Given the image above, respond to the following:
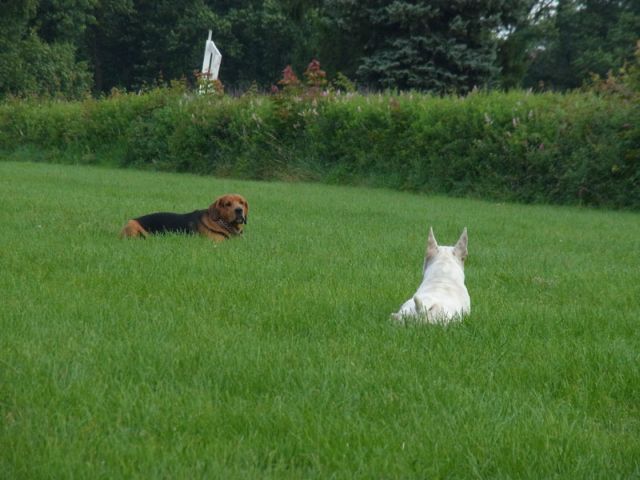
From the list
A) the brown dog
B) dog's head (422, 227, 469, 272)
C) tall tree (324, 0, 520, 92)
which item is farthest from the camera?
tall tree (324, 0, 520, 92)

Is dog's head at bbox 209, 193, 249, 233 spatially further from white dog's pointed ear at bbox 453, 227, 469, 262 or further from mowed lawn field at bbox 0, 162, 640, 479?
white dog's pointed ear at bbox 453, 227, 469, 262

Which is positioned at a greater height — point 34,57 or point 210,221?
point 34,57

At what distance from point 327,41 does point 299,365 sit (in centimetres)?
3729

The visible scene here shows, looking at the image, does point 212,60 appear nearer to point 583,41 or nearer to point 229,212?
point 229,212

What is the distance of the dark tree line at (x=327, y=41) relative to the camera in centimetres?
3556

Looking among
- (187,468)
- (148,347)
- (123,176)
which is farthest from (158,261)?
(123,176)

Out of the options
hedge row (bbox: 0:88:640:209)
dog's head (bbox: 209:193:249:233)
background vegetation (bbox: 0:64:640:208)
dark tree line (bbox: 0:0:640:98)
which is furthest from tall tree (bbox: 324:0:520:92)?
dog's head (bbox: 209:193:249:233)

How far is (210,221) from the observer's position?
10148 millimetres

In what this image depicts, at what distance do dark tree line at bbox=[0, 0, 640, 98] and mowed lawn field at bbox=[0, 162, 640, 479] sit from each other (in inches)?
751

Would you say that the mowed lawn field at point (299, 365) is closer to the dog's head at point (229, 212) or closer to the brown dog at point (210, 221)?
the brown dog at point (210, 221)

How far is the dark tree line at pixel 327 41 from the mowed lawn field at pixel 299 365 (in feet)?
62.6

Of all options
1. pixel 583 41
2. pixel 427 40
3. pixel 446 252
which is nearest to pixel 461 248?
pixel 446 252

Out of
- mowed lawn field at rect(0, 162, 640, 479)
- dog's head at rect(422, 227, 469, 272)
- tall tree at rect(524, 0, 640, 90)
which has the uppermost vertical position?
tall tree at rect(524, 0, 640, 90)

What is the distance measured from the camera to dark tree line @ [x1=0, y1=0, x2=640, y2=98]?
35.6m
